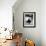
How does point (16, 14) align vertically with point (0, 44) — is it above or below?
above

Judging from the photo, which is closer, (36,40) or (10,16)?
(10,16)

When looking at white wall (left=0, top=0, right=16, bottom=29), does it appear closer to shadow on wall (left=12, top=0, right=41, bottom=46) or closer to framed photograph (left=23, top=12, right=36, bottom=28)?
shadow on wall (left=12, top=0, right=41, bottom=46)

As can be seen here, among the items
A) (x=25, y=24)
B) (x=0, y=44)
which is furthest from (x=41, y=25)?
(x=0, y=44)

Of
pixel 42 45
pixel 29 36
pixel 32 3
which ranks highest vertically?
pixel 32 3

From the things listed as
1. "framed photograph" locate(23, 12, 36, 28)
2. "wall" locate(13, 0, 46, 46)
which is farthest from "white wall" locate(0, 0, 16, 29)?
"framed photograph" locate(23, 12, 36, 28)

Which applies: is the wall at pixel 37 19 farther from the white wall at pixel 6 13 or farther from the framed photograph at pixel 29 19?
the white wall at pixel 6 13

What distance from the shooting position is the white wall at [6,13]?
434 cm

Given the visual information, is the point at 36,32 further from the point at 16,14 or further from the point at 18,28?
the point at 16,14

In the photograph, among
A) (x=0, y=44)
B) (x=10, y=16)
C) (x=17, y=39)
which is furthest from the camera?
(x=10, y=16)

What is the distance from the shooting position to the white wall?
14.2ft

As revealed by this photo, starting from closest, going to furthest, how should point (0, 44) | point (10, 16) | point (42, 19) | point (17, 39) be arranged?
1. point (0, 44)
2. point (17, 39)
3. point (10, 16)
4. point (42, 19)

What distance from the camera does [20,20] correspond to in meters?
5.30

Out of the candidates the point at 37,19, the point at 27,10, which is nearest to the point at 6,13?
the point at 27,10

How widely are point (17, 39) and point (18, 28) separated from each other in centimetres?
130
